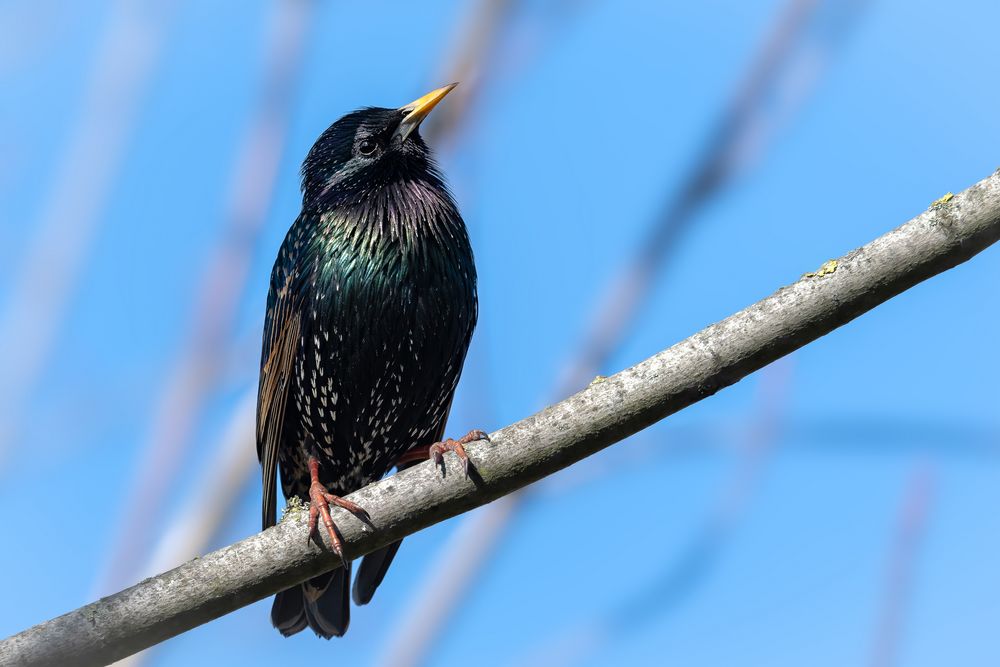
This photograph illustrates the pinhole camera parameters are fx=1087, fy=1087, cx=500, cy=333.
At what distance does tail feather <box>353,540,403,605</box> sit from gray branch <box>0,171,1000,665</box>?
1.37 m

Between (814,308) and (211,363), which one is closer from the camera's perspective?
(814,308)

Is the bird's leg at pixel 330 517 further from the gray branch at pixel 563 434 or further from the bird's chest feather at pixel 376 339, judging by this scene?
the bird's chest feather at pixel 376 339

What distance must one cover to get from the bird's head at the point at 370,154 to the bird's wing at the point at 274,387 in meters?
0.55

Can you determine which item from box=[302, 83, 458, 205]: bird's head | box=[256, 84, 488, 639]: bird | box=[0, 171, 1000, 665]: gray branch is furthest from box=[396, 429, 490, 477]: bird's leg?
box=[302, 83, 458, 205]: bird's head

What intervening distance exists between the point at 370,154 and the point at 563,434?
243 centimetres

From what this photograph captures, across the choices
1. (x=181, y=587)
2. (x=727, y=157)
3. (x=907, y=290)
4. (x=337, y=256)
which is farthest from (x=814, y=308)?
(x=337, y=256)

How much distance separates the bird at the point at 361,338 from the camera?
449cm

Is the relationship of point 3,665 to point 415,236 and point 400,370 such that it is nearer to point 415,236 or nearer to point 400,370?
point 400,370

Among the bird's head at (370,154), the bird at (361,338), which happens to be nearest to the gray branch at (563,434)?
the bird at (361,338)

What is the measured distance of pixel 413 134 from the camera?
16.8ft

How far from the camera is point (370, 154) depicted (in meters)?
5.06

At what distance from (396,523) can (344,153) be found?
7.71ft

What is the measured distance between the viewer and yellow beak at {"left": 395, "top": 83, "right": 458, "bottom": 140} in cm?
485

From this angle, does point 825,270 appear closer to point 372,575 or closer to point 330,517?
point 330,517
